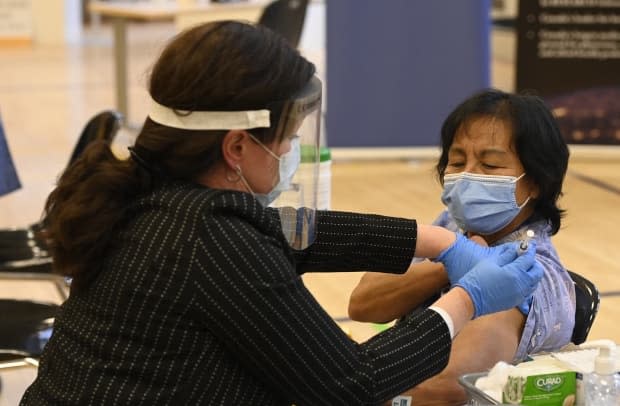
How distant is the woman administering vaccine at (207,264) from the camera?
1673mm

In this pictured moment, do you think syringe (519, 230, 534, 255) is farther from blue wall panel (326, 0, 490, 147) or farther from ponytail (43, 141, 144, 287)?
blue wall panel (326, 0, 490, 147)

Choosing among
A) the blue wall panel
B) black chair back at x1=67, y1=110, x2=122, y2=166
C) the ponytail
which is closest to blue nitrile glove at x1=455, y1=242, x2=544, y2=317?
the ponytail

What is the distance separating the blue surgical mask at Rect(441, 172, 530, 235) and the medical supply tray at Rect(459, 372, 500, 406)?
455 millimetres

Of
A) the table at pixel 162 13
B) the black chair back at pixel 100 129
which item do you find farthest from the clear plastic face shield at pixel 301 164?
the table at pixel 162 13

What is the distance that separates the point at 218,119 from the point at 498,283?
21.6 inches

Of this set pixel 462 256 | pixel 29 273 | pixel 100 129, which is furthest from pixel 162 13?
pixel 462 256

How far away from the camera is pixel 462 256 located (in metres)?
2.08

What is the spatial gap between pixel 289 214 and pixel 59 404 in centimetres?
49

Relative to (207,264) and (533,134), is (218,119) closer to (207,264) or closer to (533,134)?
(207,264)

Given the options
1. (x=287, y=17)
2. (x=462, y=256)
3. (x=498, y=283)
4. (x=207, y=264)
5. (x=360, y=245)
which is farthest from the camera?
(x=287, y=17)

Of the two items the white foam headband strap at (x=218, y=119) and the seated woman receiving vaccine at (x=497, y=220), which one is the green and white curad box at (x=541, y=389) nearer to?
the seated woman receiving vaccine at (x=497, y=220)

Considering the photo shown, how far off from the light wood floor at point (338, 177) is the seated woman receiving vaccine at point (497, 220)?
0.65m

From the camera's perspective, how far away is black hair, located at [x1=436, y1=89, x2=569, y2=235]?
2.23 m

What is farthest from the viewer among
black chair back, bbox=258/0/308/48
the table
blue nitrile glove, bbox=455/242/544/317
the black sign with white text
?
the table
